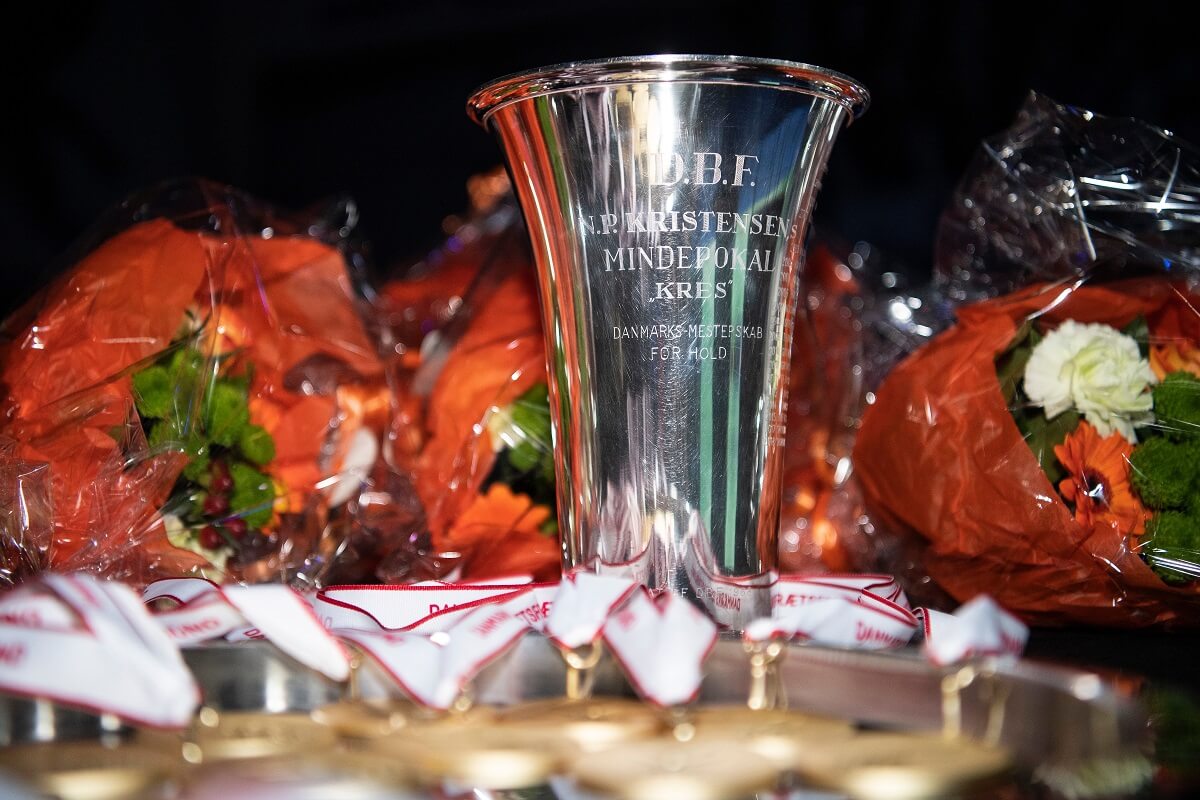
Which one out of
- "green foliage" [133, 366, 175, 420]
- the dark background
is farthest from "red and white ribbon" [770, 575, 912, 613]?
the dark background

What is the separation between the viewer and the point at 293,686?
47 cm

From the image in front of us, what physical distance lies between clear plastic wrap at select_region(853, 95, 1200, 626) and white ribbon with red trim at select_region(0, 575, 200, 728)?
0.42 m

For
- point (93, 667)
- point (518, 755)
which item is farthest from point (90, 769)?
point (518, 755)

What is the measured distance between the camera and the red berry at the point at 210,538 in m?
0.66

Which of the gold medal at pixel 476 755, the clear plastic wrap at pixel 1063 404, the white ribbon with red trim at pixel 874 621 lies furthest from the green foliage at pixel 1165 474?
the gold medal at pixel 476 755

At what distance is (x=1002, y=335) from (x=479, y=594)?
1.05ft

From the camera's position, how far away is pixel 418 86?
129 cm

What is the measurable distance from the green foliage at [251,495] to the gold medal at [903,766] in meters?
0.38

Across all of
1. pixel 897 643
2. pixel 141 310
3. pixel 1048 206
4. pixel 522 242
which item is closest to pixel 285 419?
pixel 141 310

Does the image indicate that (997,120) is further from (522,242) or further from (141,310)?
(141,310)

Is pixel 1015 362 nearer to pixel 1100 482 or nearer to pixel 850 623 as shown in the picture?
pixel 1100 482

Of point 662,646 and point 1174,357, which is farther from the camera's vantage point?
point 1174,357

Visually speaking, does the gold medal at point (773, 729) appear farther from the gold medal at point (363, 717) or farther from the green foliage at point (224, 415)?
the green foliage at point (224, 415)

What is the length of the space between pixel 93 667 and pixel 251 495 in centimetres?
26
